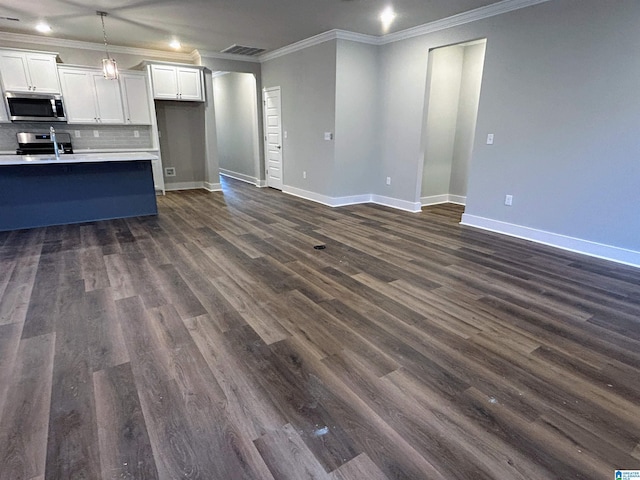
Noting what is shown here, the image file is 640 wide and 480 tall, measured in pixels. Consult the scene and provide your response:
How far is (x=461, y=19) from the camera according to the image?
4637mm

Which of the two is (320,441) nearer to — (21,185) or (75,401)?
(75,401)

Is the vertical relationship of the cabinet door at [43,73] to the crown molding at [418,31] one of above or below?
below

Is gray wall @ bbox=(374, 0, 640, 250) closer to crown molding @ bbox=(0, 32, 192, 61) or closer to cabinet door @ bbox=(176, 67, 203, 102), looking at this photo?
cabinet door @ bbox=(176, 67, 203, 102)

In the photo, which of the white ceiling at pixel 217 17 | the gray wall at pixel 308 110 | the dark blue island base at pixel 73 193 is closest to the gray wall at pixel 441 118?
the white ceiling at pixel 217 17

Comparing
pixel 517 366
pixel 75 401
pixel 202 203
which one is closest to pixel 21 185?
pixel 202 203

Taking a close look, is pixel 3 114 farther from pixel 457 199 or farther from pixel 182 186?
pixel 457 199

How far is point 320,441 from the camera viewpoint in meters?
1.52

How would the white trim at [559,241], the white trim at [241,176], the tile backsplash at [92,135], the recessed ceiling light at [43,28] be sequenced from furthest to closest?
1. the white trim at [241,176]
2. the tile backsplash at [92,135]
3. the recessed ceiling light at [43,28]
4. the white trim at [559,241]

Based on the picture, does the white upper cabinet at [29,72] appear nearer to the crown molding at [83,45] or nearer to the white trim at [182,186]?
the crown molding at [83,45]

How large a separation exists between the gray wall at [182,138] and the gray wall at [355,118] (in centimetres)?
316

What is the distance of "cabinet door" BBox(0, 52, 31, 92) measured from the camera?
553cm

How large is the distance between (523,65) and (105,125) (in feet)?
22.4

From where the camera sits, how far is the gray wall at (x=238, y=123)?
26.6 ft

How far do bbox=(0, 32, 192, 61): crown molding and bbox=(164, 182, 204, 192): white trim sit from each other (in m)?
2.48
